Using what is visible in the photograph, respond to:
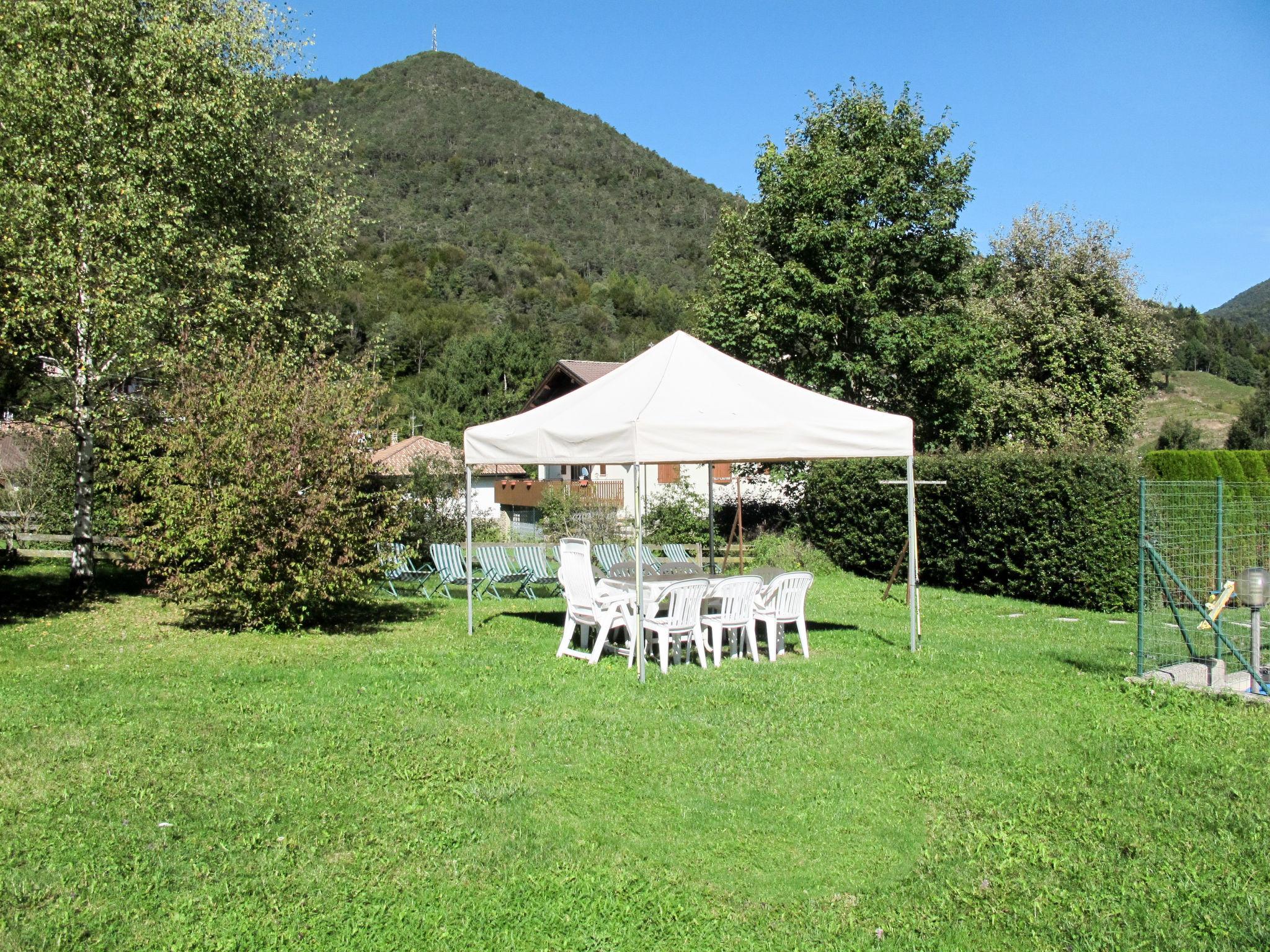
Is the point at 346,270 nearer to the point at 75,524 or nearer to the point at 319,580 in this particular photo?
the point at 75,524

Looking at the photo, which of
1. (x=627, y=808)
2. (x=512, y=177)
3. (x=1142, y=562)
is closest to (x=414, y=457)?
(x=1142, y=562)

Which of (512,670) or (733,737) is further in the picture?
(512,670)

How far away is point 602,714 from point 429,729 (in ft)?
3.91

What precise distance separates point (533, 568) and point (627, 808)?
8.90 meters

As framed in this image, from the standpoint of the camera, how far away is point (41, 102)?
12.7m

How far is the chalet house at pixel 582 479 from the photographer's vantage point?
2933 centimetres

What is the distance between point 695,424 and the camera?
8.32 m

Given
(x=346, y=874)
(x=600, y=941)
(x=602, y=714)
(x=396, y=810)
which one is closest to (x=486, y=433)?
(x=602, y=714)

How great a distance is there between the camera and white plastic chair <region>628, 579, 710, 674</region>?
8.37 m

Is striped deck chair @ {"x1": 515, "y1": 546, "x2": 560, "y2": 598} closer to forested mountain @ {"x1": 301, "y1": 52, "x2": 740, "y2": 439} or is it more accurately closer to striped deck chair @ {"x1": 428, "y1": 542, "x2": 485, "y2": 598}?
striped deck chair @ {"x1": 428, "y1": 542, "x2": 485, "y2": 598}

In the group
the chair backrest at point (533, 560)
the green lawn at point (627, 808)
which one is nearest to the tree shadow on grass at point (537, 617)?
the chair backrest at point (533, 560)

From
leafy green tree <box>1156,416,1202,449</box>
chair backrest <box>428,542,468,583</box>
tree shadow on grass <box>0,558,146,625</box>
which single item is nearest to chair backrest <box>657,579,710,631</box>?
chair backrest <box>428,542,468,583</box>

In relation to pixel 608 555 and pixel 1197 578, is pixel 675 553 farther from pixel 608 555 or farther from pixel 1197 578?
pixel 1197 578

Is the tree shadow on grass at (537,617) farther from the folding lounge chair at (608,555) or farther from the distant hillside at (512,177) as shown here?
the distant hillside at (512,177)
